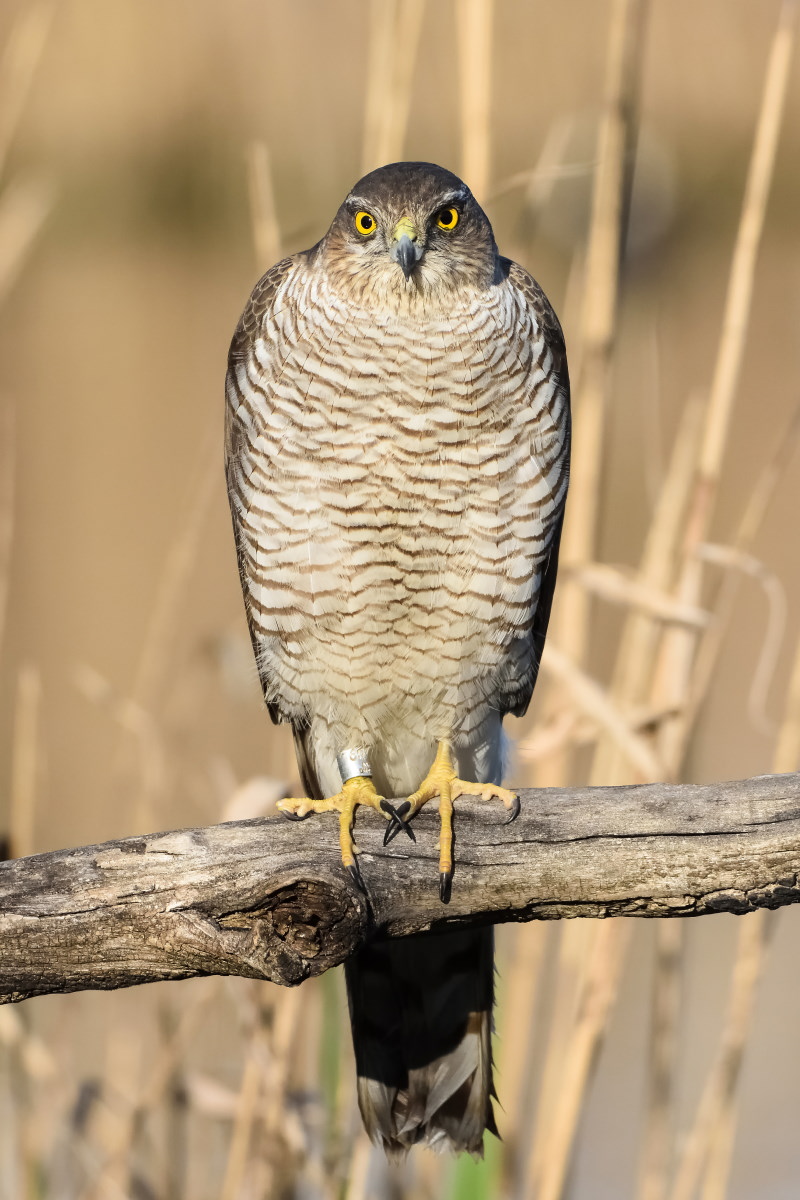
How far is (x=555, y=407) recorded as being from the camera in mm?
2285

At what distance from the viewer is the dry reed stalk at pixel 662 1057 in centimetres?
227

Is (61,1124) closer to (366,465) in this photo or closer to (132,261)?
(366,465)

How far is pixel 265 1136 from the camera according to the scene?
228 cm

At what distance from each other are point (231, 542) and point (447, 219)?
2470mm

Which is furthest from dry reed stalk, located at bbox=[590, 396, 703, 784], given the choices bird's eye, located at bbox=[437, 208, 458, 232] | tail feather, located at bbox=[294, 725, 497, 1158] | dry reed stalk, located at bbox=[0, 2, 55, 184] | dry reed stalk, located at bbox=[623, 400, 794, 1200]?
dry reed stalk, located at bbox=[0, 2, 55, 184]

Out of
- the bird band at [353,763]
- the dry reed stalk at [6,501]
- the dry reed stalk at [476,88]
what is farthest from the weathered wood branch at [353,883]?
the dry reed stalk at [476,88]

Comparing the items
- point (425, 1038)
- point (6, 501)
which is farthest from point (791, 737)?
point (6, 501)

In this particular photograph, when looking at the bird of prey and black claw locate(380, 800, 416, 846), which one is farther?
the bird of prey

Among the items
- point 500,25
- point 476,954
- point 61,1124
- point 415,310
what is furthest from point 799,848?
point 500,25

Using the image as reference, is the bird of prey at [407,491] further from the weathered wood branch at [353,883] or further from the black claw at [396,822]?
the weathered wood branch at [353,883]

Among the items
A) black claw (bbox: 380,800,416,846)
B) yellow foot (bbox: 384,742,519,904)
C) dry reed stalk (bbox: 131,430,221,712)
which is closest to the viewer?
yellow foot (bbox: 384,742,519,904)

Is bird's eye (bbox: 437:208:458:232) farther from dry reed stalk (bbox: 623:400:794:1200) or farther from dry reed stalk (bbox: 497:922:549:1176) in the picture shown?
dry reed stalk (bbox: 497:922:549:1176)

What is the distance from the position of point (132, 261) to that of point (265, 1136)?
4.44 m

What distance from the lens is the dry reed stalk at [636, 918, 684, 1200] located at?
2.27 meters
